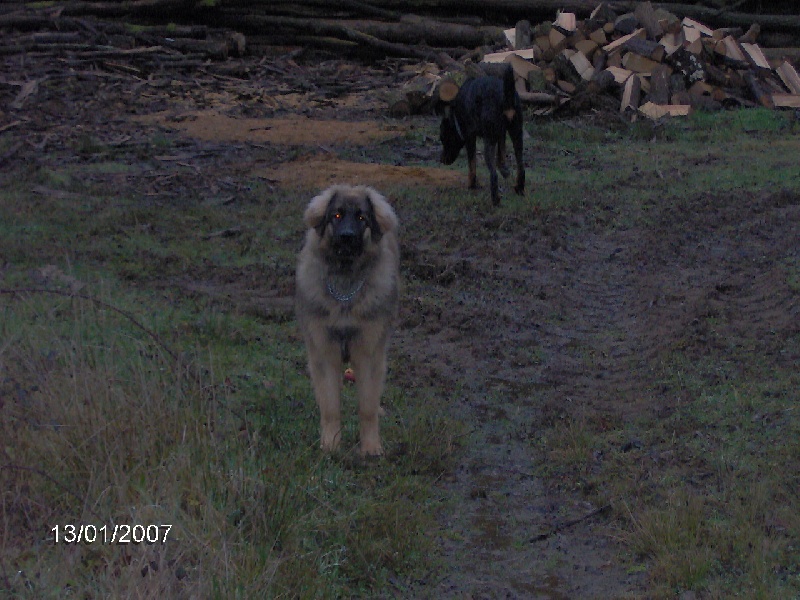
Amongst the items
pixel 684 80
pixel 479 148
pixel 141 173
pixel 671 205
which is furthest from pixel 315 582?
pixel 684 80

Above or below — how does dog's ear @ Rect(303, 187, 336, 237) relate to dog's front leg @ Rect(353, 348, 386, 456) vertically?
above

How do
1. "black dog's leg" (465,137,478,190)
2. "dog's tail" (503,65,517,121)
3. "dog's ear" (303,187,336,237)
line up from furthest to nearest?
"black dog's leg" (465,137,478,190) → "dog's tail" (503,65,517,121) → "dog's ear" (303,187,336,237)

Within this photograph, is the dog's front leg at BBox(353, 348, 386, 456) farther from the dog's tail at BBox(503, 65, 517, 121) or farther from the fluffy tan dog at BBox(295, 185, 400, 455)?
the dog's tail at BBox(503, 65, 517, 121)

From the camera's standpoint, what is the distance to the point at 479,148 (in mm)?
16406

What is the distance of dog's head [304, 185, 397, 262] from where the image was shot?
6.28 metres

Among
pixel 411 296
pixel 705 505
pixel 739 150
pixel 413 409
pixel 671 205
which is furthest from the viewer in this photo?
pixel 739 150

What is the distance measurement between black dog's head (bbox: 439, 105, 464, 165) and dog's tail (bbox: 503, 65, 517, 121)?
3.61ft

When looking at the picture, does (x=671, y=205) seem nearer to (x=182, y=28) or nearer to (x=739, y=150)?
(x=739, y=150)

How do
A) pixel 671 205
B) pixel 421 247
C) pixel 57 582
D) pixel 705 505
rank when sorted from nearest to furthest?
pixel 57 582
pixel 705 505
pixel 421 247
pixel 671 205

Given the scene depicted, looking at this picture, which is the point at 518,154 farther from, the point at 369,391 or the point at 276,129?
the point at 369,391

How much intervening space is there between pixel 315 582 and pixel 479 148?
12233mm
